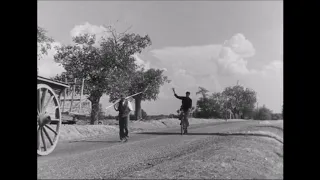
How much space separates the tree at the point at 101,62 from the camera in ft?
19.2

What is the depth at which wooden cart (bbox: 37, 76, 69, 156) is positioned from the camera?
6430 mm

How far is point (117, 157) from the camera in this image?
285 inches

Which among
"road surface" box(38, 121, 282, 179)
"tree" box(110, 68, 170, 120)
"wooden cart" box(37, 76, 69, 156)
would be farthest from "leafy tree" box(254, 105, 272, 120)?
"wooden cart" box(37, 76, 69, 156)

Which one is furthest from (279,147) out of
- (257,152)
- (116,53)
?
(116,53)

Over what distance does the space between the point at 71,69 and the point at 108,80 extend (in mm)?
748

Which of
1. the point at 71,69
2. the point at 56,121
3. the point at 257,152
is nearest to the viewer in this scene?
the point at 71,69

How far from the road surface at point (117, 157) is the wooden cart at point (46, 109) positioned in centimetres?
24

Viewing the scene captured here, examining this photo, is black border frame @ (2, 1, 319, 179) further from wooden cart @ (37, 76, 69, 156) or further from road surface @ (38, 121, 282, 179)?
wooden cart @ (37, 76, 69, 156)

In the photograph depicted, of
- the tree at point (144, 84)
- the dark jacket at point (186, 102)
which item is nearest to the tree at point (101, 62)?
the tree at point (144, 84)
